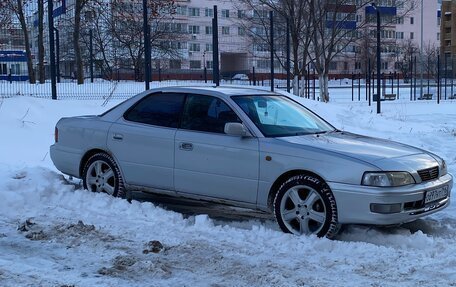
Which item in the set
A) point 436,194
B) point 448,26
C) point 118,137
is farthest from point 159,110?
point 448,26

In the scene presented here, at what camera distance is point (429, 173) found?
5992mm

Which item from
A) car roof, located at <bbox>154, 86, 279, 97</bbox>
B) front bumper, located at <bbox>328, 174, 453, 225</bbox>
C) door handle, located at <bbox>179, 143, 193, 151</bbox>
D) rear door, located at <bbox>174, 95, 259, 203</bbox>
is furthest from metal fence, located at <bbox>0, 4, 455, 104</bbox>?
front bumper, located at <bbox>328, 174, 453, 225</bbox>

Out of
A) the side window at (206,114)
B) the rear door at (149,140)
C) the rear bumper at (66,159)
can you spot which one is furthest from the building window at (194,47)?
the side window at (206,114)

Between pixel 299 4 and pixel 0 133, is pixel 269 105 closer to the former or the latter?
pixel 0 133

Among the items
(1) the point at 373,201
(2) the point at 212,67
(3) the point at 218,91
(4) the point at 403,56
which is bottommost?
(1) the point at 373,201

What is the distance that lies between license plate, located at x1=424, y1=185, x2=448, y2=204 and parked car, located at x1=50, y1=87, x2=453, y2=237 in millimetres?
11

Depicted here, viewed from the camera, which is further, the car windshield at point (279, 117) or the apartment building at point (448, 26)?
the apartment building at point (448, 26)

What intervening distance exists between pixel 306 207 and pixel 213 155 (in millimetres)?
1203

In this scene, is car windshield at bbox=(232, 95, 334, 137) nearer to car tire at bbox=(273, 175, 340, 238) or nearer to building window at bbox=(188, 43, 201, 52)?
car tire at bbox=(273, 175, 340, 238)

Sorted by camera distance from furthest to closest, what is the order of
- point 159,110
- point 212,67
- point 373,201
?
point 212,67 < point 159,110 < point 373,201

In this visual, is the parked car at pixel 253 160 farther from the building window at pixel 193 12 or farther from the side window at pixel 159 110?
the building window at pixel 193 12

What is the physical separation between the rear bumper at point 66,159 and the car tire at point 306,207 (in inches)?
118

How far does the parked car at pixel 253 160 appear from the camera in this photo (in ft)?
18.5

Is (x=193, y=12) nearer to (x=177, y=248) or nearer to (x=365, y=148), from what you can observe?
(x=365, y=148)
